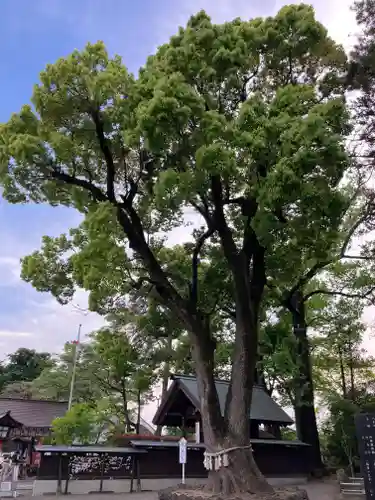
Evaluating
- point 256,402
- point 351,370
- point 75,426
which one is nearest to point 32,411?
point 75,426

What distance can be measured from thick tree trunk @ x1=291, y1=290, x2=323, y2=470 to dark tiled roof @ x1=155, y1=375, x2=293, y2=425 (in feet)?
3.42

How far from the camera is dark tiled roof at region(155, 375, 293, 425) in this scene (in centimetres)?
1409

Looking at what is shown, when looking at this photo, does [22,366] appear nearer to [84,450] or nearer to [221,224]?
[84,450]

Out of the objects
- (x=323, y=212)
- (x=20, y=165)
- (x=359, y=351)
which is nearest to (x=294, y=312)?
(x=359, y=351)

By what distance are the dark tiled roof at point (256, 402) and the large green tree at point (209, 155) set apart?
5059 millimetres

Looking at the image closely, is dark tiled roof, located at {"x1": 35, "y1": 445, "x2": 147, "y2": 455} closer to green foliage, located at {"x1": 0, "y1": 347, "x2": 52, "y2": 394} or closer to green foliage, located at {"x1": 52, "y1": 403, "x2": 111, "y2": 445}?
green foliage, located at {"x1": 52, "y1": 403, "x2": 111, "y2": 445}

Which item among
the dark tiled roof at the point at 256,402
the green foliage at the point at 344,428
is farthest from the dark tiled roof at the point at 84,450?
the green foliage at the point at 344,428

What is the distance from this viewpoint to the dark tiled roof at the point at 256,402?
14.1m

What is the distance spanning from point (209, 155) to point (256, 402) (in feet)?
37.4

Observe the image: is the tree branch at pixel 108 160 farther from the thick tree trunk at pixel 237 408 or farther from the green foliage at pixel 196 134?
the thick tree trunk at pixel 237 408

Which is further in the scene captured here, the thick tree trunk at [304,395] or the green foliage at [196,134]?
the thick tree trunk at [304,395]

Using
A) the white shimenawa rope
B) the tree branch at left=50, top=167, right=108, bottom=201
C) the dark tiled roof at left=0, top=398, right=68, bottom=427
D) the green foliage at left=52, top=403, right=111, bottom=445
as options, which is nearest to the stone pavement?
the white shimenawa rope

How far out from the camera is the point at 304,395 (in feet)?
52.3

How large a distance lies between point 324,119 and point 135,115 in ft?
11.8
